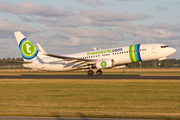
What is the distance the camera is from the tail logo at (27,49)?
5338cm

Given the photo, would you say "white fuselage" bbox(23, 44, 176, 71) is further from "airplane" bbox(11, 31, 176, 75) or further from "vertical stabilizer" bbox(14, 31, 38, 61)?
"vertical stabilizer" bbox(14, 31, 38, 61)

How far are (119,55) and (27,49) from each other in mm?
19533

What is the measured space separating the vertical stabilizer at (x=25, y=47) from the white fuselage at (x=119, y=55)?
1.47m

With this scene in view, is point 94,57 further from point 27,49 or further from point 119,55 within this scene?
point 27,49

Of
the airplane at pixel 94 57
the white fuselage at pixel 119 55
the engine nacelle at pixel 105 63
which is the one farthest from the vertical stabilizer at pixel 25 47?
the engine nacelle at pixel 105 63

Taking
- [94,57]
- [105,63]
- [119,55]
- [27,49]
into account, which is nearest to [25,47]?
[27,49]

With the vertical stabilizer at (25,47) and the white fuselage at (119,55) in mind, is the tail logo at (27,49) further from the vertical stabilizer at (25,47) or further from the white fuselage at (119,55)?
the white fuselage at (119,55)

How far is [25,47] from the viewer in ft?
175

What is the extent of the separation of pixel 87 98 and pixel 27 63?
36109mm

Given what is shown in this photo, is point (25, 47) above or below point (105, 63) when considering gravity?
above

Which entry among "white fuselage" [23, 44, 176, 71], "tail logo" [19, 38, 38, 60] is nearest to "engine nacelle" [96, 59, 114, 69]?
"white fuselage" [23, 44, 176, 71]

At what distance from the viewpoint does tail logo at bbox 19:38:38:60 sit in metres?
53.4

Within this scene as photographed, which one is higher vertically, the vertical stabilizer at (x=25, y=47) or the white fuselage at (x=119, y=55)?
the vertical stabilizer at (x=25, y=47)

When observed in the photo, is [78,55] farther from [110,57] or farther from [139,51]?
[139,51]
